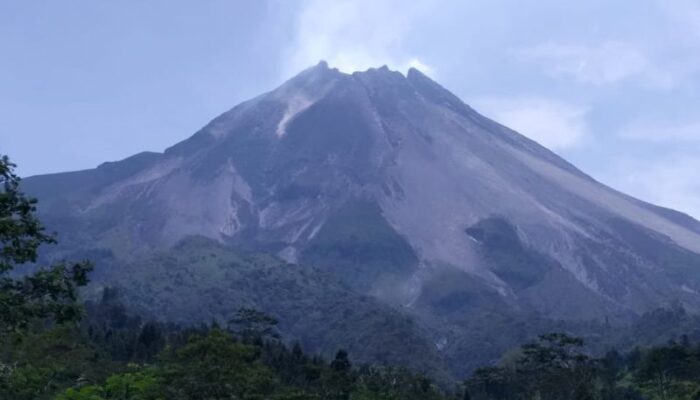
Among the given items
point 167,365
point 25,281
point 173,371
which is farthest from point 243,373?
point 25,281

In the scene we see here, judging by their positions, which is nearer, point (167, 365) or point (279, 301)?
point (167, 365)

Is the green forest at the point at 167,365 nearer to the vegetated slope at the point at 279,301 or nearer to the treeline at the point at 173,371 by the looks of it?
the treeline at the point at 173,371

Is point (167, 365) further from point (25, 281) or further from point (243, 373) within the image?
point (25, 281)

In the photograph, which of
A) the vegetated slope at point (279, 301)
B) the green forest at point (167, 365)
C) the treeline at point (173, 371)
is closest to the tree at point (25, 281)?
the green forest at point (167, 365)

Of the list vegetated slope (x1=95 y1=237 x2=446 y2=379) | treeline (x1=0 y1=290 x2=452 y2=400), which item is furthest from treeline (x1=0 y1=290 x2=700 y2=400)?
vegetated slope (x1=95 y1=237 x2=446 y2=379)

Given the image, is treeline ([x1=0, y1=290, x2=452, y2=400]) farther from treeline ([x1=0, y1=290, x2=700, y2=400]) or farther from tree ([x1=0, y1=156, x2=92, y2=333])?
tree ([x1=0, y1=156, x2=92, y2=333])

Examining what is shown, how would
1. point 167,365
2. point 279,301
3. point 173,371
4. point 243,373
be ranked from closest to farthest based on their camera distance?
point 243,373
point 173,371
point 167,365
point 279,301
